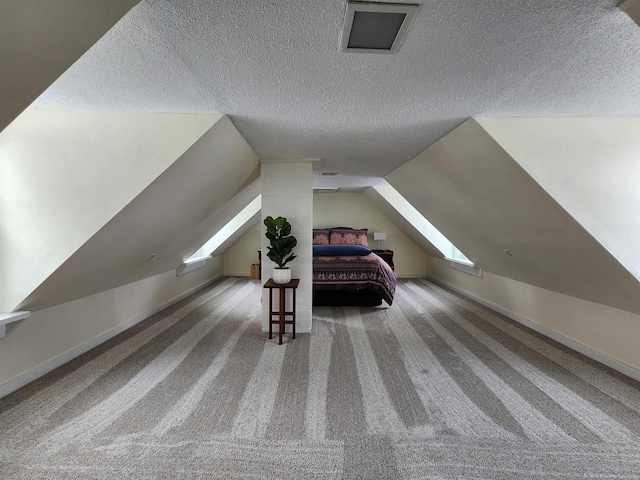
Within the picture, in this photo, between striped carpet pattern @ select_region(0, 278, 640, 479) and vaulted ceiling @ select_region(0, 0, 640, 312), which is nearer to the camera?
vaulted ceiling @ select_region(0, 0, 640, 312)

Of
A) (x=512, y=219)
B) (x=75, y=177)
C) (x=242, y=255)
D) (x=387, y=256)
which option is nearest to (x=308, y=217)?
(x=512, y=219)

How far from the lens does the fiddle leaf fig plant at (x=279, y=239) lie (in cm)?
343

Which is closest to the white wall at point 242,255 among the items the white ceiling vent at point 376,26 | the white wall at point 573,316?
the white wall at point 573,316

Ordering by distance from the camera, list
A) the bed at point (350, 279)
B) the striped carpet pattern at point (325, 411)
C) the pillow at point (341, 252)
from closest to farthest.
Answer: the striped carpet pattern at point (325, 411) → the bed at point (350, 279) → the pillow at point (341, 252)

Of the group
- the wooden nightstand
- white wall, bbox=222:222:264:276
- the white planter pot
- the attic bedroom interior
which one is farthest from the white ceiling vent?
white wall, bbox=222:222:264:276

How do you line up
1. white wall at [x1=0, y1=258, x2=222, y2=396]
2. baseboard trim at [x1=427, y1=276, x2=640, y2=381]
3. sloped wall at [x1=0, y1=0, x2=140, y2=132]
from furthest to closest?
baseboard trim at [x1=427, y1=276, x2=640, y2=381] < white wall at [x1=0, y1=258, x2=222, y2=396] < sloped wall at [x1=0, y1=0, x2=140, y2=132]

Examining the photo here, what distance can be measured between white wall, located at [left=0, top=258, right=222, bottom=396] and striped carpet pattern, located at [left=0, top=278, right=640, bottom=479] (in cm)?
12

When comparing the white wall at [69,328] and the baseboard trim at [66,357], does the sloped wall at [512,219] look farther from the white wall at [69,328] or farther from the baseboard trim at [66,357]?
the baseboard trim at [66,357]

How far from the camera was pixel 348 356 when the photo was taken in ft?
9.97

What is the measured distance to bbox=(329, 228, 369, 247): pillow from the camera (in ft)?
22.3

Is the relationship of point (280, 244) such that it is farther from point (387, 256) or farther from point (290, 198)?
point (387, 256)

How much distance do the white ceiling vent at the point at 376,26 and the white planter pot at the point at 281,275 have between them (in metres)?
2.36

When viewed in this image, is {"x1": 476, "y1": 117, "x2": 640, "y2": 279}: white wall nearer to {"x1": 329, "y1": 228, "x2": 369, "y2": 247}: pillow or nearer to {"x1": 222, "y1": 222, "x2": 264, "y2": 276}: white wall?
{"x1": 329, "y1": 228, "x2": 369, "y2": 247}: pillow

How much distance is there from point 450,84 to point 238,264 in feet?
21.2
